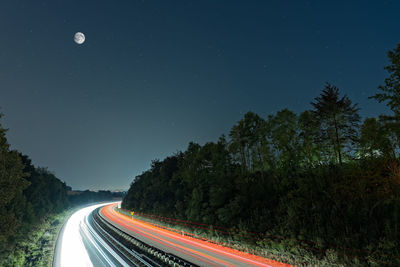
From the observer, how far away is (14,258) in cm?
2412

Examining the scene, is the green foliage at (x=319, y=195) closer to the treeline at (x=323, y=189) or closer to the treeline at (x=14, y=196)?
the treeline at (x=323, y=189)

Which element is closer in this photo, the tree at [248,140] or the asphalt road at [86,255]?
the asphalt road at [86,255]

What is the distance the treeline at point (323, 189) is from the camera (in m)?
14.5

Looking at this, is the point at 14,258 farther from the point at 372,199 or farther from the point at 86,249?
the point at 372,199

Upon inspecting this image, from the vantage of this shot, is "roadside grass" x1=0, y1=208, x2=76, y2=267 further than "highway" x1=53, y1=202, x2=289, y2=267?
Yes

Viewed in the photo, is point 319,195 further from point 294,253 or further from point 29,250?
point 29,250

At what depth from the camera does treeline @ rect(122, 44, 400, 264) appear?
47.5ft

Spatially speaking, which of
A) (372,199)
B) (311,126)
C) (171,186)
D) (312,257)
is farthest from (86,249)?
(311,126)

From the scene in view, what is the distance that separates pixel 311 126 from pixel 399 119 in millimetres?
16986

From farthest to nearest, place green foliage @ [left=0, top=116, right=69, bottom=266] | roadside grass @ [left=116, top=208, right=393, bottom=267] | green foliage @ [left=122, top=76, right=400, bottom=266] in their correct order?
green foliage @ [left=0, top=116, right=69, bottom=266] → green foliage @ [left=122, top=76, right=400, bottom=266] → roadside grass @ [left=116, top=208, right=393, bottom=267]

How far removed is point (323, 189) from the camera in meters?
19.5

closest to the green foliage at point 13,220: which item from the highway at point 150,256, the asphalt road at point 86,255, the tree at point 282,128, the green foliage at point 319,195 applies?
the asphalt road at point 86,255

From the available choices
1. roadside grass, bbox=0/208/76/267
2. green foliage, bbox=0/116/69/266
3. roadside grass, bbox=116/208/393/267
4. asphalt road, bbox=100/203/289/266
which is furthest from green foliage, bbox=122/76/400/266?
green foliage, bbox=0/116/69/266

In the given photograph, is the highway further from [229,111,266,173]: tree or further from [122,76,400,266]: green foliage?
[229,111,266,173]: tree
